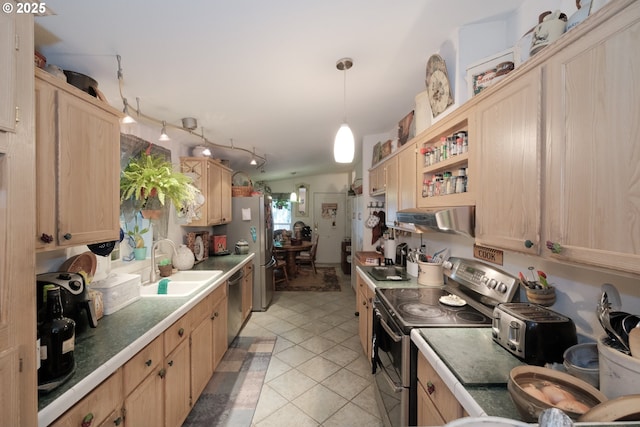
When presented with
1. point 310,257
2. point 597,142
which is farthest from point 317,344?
point 310,257

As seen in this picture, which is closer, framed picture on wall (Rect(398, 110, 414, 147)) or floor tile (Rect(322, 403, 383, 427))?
floor tile (Rect(322, 403, 383, 427))

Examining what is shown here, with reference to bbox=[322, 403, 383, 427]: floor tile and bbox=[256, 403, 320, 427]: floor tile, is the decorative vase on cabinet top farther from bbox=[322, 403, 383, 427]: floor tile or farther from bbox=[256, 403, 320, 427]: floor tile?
bbox=[322, 403, 383, 427]: floor tile

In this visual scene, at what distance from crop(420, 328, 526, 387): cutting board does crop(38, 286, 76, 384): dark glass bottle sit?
143cm

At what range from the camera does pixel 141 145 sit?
2297 millimetres

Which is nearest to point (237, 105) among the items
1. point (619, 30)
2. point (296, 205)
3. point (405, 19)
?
point (405, 19)

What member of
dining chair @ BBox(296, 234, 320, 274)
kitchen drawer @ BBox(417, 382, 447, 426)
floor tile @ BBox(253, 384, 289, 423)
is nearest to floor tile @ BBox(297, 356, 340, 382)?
floor tile @ BBox(253, 384, 289, 423)

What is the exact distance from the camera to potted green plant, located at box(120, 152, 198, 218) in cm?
182

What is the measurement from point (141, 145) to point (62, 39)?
114 cm

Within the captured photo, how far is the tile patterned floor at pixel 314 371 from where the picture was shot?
188 cm

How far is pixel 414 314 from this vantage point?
Result: 59.2 inches

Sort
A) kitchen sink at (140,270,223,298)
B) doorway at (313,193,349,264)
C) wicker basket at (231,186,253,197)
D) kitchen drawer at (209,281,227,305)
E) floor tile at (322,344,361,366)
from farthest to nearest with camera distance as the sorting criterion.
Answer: doorway at (313,193,349,264) → wicker basket at (231,186,253,197) → floor tile at (322,344,361,366) → kitchen drawer at (209,281,227,305) → kitchen sink at (140,270,223,298)

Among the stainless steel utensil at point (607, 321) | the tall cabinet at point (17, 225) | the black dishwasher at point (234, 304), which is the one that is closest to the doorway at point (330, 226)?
the black dishwasher at point (234, 304)

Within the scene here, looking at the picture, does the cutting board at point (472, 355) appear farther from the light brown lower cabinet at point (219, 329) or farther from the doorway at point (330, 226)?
the doorway at point (330, 226)

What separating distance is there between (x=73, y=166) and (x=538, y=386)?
1.96m
